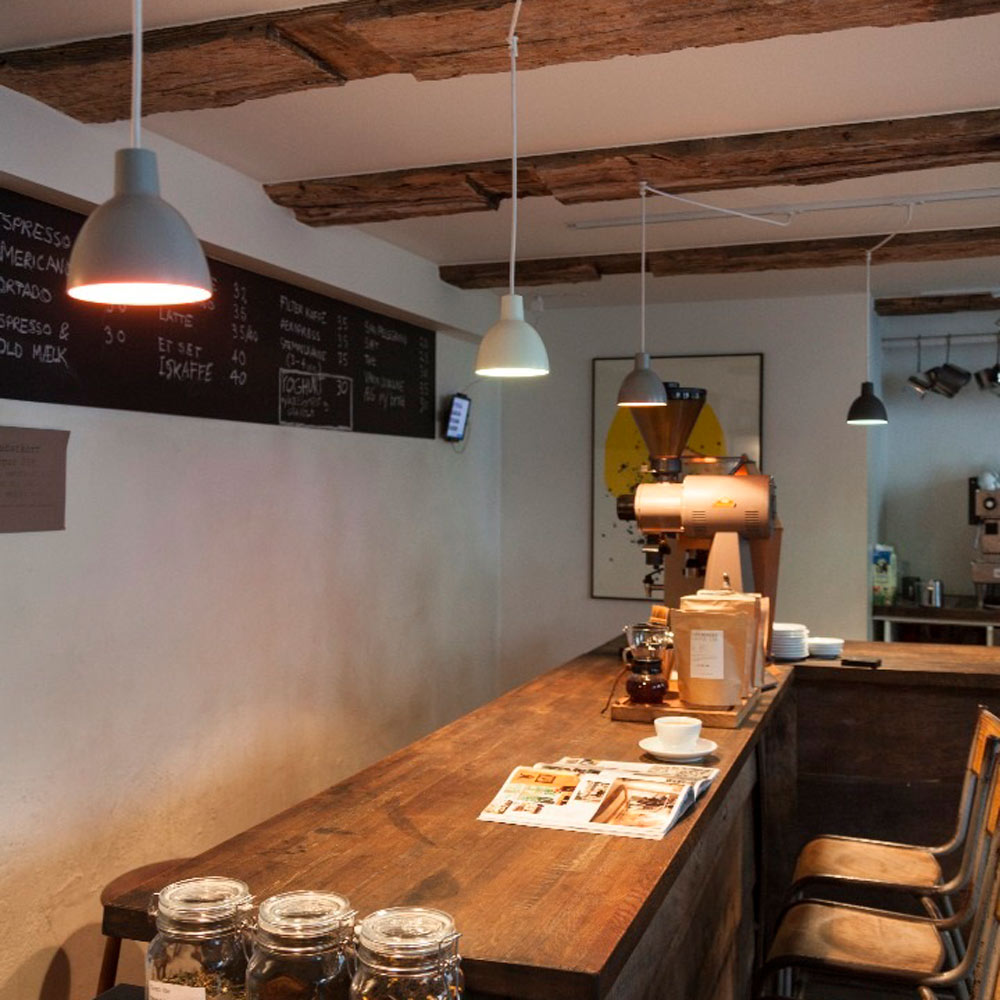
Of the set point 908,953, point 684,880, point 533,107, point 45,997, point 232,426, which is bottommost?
point 45,997

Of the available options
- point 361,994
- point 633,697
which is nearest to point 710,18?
point 633,697

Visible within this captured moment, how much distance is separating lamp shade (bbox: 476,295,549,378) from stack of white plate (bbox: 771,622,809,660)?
1.59 m

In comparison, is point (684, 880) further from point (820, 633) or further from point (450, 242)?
point (820, 633)

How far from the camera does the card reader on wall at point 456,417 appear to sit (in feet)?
19.1

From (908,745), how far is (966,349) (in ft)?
12.5

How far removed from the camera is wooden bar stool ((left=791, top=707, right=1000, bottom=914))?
2.68 m

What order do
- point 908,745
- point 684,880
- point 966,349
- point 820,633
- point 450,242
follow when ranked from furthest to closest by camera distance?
1. point 966,349
2. point 820,633
3. point 450,242
4. point 908,745
5. point 684,880

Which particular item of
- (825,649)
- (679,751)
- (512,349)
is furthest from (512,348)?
(825,649)

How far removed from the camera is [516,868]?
1.88 meters

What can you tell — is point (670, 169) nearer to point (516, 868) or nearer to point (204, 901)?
point (516, 868)

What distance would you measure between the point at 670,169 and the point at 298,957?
278 centimetres

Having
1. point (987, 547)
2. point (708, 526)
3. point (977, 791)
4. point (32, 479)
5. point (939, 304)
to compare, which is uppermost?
point (939, 304)

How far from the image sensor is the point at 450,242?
5.04m

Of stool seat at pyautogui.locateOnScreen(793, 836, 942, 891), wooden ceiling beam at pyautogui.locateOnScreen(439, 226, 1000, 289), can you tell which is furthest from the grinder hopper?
stool seat at pyautogui.locateOnScreen(793, 836, 942, 891)
